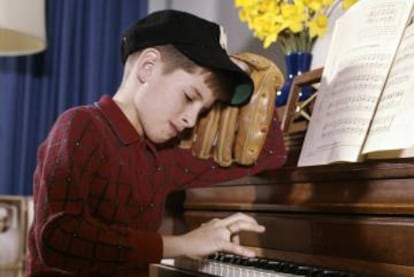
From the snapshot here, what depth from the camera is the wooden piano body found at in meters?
0.91

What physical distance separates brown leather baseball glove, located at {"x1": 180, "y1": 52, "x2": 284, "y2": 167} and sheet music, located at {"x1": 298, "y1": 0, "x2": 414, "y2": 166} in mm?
171

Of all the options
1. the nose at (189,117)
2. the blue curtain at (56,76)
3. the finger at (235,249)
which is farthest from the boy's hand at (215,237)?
the blue curtain at (56,76)

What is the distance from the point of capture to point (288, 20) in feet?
5.52

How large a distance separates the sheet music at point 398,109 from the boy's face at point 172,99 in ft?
1.29

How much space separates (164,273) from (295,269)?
435mm

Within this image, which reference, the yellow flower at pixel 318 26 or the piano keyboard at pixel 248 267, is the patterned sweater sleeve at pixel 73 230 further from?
the yellow flower at pixel 318 26

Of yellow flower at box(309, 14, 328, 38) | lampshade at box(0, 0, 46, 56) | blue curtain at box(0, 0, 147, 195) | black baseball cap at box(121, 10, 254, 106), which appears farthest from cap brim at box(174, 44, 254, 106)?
blue curtain at box(0, 0, 147, 195)

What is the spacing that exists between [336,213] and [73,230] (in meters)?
0.45

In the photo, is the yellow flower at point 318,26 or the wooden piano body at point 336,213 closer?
the wooden piano body at point 336,213

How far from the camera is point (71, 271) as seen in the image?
119cm

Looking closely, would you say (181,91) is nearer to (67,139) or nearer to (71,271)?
(67,139)

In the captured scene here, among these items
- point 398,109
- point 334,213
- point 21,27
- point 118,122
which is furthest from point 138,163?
point 21,27

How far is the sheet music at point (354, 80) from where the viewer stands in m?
1.07

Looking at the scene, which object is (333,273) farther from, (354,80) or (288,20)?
(288,20)
